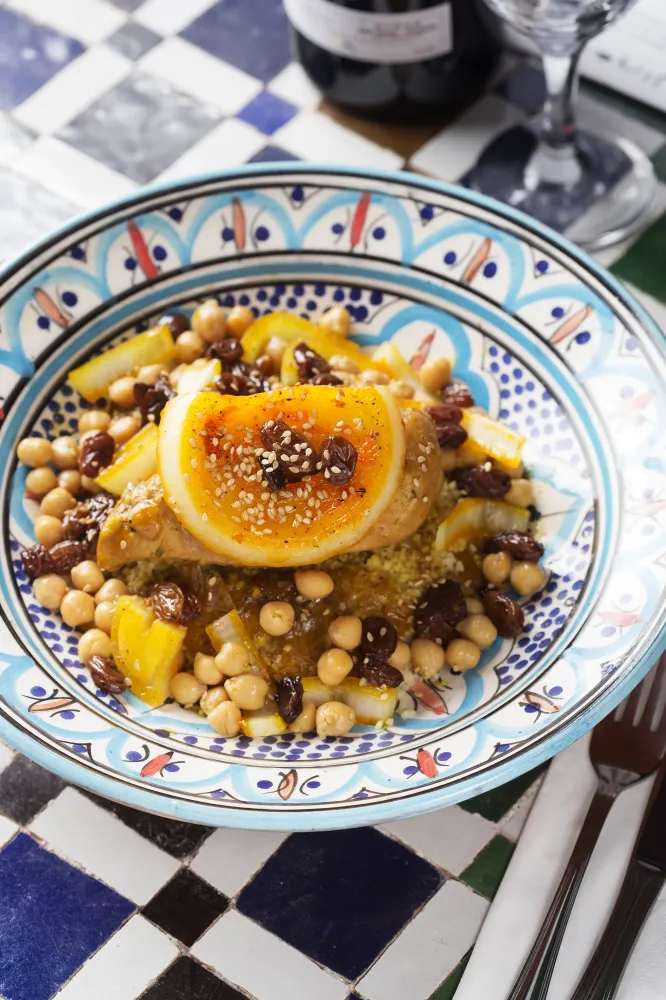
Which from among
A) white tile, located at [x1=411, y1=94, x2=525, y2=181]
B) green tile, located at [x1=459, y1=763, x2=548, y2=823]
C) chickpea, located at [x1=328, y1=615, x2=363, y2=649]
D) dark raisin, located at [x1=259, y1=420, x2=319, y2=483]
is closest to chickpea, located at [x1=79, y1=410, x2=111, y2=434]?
dark raisin, located at [x1=259, y1=420, x2=319, y2=483]

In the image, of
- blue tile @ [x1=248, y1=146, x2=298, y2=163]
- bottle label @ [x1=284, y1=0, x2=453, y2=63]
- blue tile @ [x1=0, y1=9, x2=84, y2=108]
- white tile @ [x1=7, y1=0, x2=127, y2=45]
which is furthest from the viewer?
white tile @ [x1=7, y1=0, x2=127, y2=45]

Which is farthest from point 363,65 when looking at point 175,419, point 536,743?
point 536,743

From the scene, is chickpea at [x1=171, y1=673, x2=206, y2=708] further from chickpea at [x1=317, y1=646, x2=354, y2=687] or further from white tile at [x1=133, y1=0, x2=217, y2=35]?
white tile at [x1=133, y1=0, x2=217, y2=35]

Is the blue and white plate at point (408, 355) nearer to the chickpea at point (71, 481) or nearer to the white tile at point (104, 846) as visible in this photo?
the chickpea at point (71, 481)

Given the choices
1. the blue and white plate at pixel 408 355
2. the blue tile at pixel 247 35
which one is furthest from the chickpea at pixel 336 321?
the blue tile at pixel 247 35

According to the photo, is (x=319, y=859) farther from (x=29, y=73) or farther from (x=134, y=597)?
(x=29, y=73)

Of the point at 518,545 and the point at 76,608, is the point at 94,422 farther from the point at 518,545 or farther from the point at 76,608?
the point at 518,545

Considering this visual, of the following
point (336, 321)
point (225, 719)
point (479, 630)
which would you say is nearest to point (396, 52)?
point (336, 321)
